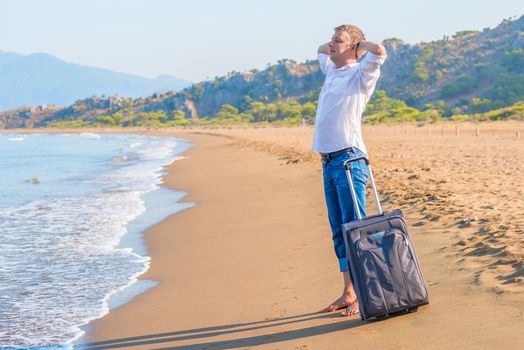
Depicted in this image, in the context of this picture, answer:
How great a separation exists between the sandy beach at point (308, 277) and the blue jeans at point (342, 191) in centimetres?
52

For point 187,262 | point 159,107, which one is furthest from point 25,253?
point 159,107

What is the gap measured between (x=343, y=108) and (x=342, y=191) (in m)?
0.51

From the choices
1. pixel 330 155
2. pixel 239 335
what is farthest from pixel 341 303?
pixel 330 155

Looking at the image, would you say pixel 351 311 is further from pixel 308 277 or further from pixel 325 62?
pixel 325 62

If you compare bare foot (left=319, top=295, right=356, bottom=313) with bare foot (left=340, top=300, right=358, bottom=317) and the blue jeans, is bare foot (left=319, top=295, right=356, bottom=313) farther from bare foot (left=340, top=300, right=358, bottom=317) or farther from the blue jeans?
the blue jeans

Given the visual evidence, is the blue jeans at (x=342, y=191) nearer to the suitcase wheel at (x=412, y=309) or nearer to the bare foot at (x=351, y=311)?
the bare foot at (x=351, y=311)

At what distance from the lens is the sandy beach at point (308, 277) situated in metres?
4.08

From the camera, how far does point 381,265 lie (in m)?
4.11

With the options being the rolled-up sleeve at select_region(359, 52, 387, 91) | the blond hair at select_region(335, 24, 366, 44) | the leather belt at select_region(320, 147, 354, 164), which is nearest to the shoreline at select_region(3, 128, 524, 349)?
the leather belt at select_region(320, 147, 354, 164)

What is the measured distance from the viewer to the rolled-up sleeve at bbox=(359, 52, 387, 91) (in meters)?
4.19

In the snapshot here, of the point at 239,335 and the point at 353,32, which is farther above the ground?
the point at 353,32

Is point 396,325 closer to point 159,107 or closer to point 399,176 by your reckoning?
point 399,176

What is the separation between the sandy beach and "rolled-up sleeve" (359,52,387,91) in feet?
4.62

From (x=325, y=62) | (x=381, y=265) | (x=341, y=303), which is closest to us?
(x=381, y=265)
